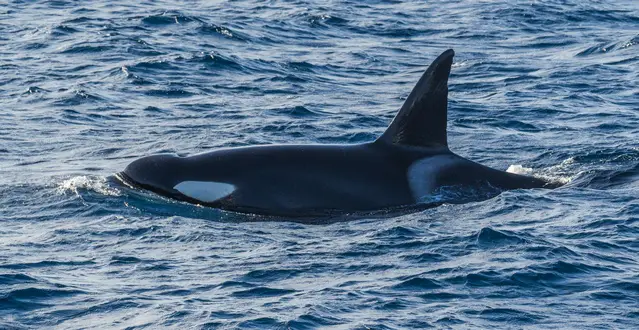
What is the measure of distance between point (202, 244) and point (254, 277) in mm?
1396

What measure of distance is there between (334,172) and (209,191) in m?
1.58

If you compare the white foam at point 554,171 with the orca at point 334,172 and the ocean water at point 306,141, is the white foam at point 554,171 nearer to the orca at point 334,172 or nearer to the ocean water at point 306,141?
the ocean water at point 306,141

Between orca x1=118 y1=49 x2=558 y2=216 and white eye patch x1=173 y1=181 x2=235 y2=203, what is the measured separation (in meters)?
0.01

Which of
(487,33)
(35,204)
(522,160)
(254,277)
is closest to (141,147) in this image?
(35,204)

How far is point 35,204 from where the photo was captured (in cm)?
1670

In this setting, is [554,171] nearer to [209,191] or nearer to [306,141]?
[306,141]

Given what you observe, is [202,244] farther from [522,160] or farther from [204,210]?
[522,160]

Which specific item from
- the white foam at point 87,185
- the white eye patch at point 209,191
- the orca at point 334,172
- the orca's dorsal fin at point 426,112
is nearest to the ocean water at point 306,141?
the white foam at point 87,185

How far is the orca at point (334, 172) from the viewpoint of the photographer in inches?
632

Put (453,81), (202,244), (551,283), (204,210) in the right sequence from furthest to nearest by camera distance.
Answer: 1. (453,81)
2. (204,210)
3. (202,244)
4. (551,283)

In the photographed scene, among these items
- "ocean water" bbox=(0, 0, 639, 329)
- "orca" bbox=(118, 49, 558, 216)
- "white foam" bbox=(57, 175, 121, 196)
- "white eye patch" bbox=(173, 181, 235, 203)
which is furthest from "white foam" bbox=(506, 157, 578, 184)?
"white foam" bbox=(57, 175, 121, 196)

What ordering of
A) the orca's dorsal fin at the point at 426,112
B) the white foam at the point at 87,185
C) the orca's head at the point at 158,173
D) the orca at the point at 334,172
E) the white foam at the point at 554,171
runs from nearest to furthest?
the orca at the point at 334,172 < the orca's dorsal fin at the point at 426,112 < the orca's head at the point at 158,173 < the white foam at the point at 87,185 < the white foam at the point at 554,171

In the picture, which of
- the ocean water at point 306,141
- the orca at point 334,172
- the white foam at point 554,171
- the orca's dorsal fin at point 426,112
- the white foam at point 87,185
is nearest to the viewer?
the ocean water at point 306,141

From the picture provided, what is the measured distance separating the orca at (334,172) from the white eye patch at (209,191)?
1cm
